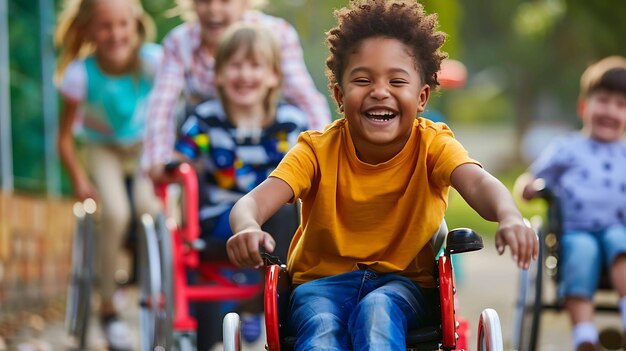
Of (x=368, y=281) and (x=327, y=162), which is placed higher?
(x=327, y=162)

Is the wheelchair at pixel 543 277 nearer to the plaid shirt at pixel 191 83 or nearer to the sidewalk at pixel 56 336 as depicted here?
the plaid shirt at pixel 191 83

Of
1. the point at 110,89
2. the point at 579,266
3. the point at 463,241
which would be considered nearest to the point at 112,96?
the point at 110,89

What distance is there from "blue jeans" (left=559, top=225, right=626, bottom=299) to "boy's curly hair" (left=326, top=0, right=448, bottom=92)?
2064 mm

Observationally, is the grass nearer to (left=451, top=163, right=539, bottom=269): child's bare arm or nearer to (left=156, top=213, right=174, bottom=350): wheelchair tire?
(left=156, top=213, right=174, bottom=350): wheelchair tire

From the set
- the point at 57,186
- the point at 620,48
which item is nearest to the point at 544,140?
the point at 620,48

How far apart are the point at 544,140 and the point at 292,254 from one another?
47.6m

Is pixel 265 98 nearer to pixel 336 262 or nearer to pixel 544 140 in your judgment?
pixel 336 262

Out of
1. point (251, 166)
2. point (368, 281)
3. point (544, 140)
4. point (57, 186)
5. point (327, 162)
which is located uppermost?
point (544, 140)

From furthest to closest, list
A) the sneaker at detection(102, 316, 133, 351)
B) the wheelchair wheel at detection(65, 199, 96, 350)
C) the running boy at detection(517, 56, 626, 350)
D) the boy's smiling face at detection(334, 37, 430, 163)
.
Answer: the wheelchair wheel at detection(65, 199, 96, 350) → the sneaker at detection(102, 316, 133, 351) → the running boy at detection(517, 56, 626, 350) → the boy's smiling face at detection(334, 37, 430, 163)

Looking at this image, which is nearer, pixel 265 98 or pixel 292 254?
pixel 292 254

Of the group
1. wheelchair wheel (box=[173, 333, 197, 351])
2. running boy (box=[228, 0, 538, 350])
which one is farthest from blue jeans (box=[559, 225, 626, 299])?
running boy (box=[228, 0, 538, 350])

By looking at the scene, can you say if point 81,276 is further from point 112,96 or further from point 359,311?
point 359,311

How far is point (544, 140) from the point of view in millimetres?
50062

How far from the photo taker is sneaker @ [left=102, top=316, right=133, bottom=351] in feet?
19.3
